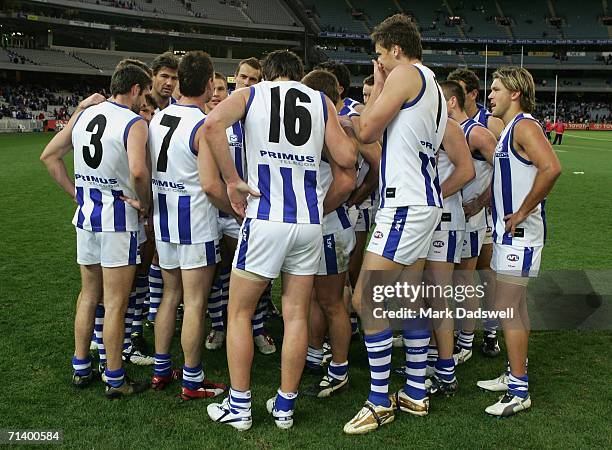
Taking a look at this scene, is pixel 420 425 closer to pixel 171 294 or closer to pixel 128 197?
pixel 171 294

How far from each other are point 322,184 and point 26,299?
13.5 ft

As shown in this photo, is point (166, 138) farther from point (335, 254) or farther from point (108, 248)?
point (335, 254)

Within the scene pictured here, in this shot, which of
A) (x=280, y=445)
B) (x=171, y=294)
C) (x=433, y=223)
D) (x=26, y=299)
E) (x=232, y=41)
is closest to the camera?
(x=280, y=445)

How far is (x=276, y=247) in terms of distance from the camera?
11.9 ft

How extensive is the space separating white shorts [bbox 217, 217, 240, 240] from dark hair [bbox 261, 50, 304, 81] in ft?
4.59

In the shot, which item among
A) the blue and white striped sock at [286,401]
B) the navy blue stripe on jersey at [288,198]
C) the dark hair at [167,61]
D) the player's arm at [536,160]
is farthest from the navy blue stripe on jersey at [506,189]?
the dark hair at [167,61]

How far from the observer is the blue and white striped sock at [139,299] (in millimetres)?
5289

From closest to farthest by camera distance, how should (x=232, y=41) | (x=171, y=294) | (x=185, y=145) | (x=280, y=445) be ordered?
(x=280, y=445) → (x=185, y=145) → (x=171, y=294) → (x=232, y=41)

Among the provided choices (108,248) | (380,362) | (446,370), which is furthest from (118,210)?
(446,370)

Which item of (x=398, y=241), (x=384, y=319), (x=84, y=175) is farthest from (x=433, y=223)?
(x=84, y=175)

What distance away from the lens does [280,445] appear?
3.56 meters

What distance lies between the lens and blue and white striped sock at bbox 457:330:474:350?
5.04 meters

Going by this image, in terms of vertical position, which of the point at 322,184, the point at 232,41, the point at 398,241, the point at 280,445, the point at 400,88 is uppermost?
the point at 232,41

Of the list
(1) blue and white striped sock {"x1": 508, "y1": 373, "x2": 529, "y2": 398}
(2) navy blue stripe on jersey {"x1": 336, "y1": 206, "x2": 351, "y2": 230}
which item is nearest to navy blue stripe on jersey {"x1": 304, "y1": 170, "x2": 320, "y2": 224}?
(2) navy blue stripe on jersey {"x1": 336, "y1": 206, "x2": 351, "y2": 230}
